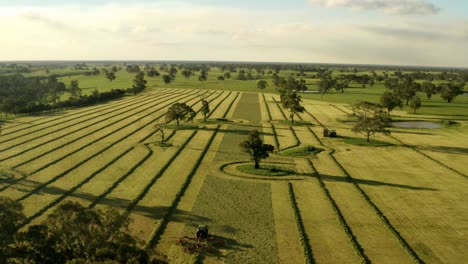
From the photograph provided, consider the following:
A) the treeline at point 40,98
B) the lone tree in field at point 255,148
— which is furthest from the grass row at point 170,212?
the treeline at point 40,98

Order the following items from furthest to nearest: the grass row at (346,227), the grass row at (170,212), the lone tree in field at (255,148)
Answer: the lone tree in field at (255,148) → the grass row at (170,212) → the grass row at (346,227)

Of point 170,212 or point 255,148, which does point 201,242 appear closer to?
point 170,212

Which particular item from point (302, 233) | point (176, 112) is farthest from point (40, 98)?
point (302, 233)

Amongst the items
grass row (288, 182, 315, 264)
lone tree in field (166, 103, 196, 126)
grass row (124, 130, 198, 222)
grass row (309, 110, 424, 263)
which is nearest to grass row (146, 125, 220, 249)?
grass row (124, 130, 198, 222)

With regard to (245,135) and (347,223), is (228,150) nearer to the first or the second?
(245,135)

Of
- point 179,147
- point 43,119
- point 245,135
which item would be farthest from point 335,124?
point 43,119

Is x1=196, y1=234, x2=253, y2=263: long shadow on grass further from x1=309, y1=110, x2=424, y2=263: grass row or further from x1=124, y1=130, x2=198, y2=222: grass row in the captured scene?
x1=309, y1=110, x2=424, y2=263: grass row

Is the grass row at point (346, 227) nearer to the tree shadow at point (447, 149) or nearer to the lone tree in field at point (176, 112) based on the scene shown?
the tree shadow at point (447, 149)
